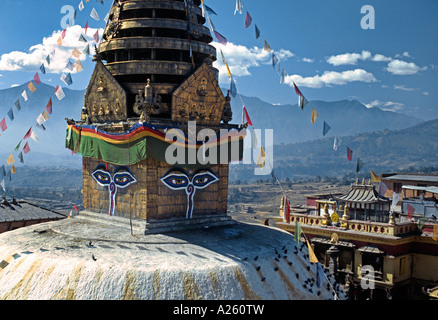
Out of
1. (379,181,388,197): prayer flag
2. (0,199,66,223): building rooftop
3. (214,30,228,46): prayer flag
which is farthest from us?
(0,199,66,223): building rooftop

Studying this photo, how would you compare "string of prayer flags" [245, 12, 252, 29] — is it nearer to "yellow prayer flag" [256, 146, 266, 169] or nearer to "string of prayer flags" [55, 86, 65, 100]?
"yellow prayer flag" [256, 146, 266, 169]

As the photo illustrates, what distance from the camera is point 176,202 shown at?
14977 millimetres

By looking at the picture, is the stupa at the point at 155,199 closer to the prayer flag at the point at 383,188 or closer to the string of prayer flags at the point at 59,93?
the string of prayer flags at the point at 59,93

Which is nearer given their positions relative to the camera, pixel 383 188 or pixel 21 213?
pixel 383 188

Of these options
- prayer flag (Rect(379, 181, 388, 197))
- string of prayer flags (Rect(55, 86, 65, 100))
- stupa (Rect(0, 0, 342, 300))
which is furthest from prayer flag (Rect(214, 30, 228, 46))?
prayer flag (Rect(379, 181, 388, 197))

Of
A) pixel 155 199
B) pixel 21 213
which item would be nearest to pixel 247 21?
pixel 155 199

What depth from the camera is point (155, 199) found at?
571 inches

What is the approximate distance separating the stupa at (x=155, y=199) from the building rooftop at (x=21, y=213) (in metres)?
6.30

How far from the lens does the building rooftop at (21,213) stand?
21.1 metres

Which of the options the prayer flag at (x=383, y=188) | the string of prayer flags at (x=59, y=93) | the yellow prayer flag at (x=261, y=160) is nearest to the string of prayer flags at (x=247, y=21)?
the yellow prayer flag at (x=261, y=160)

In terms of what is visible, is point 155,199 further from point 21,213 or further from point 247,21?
point 21,213

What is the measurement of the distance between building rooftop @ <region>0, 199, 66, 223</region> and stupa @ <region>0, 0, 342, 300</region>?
6.30 m

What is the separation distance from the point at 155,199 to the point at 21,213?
34.2 feet

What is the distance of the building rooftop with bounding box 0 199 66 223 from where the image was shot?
21.1m
